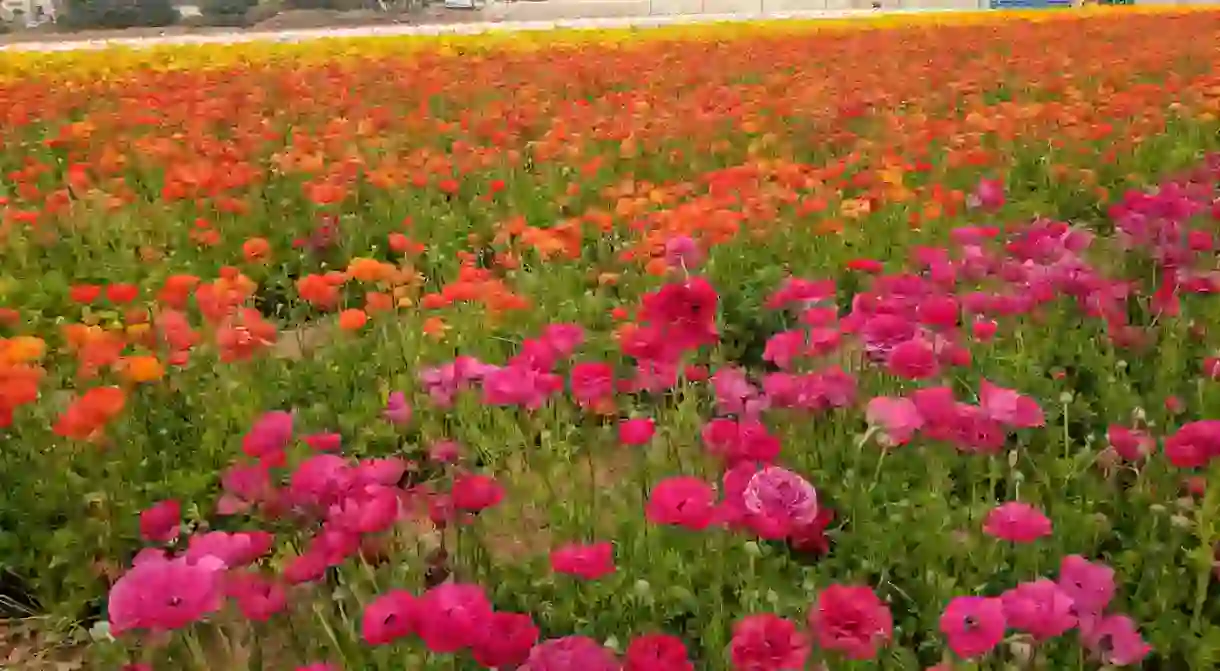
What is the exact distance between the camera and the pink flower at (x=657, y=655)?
1207mm

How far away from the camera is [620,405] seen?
290 centimetres

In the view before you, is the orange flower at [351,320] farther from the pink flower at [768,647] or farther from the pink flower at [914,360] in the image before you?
the pink flower at [768,647]

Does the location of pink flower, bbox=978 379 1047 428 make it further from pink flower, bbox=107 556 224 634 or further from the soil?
the soil

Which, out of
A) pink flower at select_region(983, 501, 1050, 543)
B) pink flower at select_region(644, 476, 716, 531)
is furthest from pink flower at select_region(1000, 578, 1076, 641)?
pink flower at select_region(644, 476, 716, 531)

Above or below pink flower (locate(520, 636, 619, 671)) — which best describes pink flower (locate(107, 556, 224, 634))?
above

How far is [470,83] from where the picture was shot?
26.0 feet

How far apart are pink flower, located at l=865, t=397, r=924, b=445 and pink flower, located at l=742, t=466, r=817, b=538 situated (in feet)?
0.91

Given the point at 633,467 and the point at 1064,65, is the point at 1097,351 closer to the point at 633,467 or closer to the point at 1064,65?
the point at 633,467

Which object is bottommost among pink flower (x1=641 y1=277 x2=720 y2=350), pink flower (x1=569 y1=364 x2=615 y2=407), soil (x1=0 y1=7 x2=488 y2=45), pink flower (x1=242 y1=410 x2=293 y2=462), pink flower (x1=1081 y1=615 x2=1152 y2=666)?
pink flower (x1=1081 y1=615 x2=1152 y2=666)

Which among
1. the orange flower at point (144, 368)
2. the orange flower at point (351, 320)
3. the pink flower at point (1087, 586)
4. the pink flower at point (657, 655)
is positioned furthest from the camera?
the orange flower at point (351, 320)

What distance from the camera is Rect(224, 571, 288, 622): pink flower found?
1448 millimetres

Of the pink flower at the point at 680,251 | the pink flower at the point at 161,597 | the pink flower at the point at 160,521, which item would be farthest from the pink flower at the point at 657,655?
the pink flower at the point at 680,251

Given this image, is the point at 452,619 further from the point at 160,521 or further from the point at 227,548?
the point at 160,521

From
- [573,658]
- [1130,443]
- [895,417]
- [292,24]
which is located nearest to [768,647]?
[573,658]
